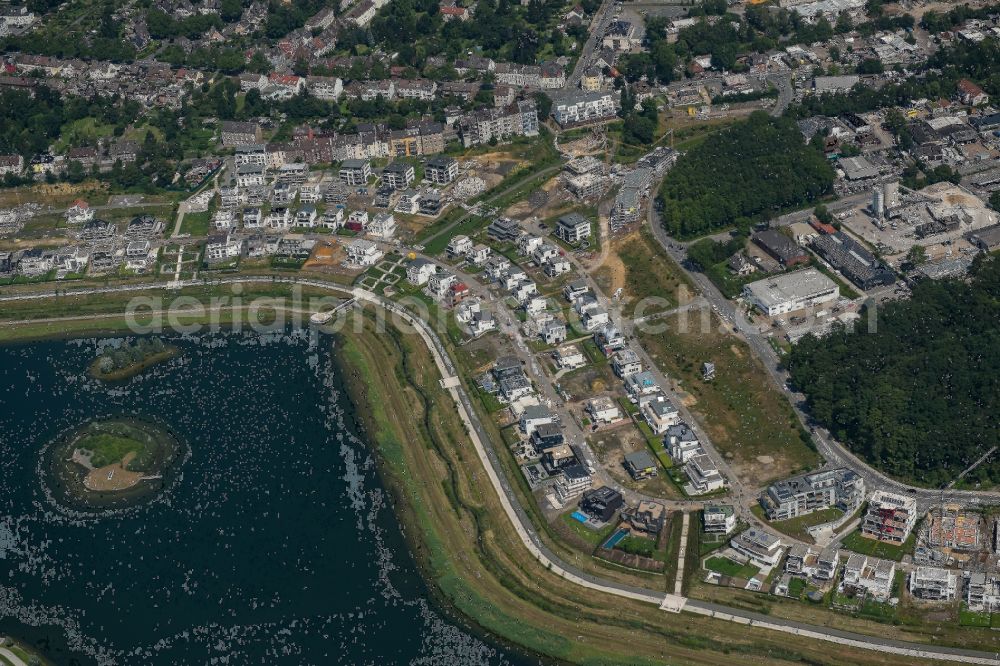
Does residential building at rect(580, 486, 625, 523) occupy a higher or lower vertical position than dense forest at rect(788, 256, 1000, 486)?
lower

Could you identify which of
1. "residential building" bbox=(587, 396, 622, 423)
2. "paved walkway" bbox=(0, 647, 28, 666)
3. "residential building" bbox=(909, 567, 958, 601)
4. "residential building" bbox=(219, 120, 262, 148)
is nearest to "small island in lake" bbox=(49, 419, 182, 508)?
"paved walkway" bbox=(0, 647, 28, 666)

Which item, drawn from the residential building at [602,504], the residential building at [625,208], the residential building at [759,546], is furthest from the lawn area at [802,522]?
the residential building at [625,208]

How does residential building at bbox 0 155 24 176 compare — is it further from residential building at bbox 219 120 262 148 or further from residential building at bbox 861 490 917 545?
residential building at bbox 861 490 917 545

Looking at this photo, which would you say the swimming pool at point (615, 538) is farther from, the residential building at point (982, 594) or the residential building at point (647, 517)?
the residential building at point (982, 594)

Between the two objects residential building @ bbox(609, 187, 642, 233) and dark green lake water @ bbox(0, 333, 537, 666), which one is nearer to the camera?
dark green lake water @ bbox(0, 333, 537, 666)

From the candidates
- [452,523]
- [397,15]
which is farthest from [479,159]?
[452,523]

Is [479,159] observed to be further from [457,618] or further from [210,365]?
[457,618]

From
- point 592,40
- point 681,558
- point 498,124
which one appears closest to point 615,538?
point 681,558
